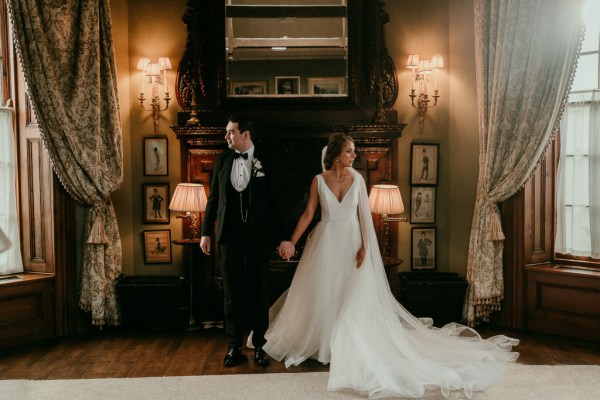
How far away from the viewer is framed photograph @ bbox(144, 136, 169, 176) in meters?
5.29

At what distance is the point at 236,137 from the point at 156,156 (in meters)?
1.66

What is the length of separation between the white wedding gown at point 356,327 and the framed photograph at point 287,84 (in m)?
1.53

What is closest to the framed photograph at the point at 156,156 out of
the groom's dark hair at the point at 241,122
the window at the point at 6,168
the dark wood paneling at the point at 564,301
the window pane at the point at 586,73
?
the window at the point at 6,168

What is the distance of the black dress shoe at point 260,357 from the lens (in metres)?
3.91

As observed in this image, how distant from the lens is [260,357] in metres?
3.95

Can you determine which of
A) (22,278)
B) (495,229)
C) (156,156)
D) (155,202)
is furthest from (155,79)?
(495,229)

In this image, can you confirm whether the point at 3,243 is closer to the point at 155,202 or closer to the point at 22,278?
the point at 22,278

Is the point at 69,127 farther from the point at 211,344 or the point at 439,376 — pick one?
the point at 439,376

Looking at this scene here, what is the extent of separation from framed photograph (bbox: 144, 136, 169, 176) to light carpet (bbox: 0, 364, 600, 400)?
7.31ft

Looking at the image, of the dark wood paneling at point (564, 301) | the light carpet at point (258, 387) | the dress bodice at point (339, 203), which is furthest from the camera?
the dark wood paneling at point (564, 301)

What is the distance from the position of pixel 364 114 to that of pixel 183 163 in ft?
5.93

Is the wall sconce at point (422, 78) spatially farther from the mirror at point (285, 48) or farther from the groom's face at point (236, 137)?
the groom's face at point (236, 137)

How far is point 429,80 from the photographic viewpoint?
5.39 m

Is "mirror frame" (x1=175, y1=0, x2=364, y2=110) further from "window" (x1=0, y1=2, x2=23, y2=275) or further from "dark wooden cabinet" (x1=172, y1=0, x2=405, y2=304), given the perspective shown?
"window" (x1=0, y1=2, x2=23, y2=275)
